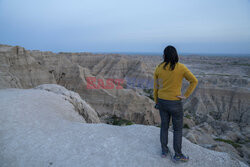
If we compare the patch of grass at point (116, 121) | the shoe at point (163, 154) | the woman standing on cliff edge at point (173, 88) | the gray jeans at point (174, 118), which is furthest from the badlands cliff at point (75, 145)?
the patch of grass at point (116, 121)

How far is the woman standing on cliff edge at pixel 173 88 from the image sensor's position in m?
2.91

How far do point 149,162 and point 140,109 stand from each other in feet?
48.8

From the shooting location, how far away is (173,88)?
2.97 metres

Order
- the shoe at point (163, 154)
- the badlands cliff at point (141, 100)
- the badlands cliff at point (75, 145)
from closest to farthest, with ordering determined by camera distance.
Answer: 1. the badlands cliff at point (75, 145)
2. the shoe at point (163, 154)
3. the badlands cliff at point (141, 100)

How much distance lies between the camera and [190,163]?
3121 mm

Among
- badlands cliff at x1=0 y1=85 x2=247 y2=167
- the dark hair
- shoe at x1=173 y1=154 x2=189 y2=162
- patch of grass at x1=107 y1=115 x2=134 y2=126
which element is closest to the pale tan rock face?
patch of grass at x1=107 y1=115 x2=134 y2=126

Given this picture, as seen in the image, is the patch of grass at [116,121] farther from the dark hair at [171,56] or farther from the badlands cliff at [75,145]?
the dark hair at [171,56]

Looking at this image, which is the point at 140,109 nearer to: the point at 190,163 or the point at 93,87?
the point at 93,87

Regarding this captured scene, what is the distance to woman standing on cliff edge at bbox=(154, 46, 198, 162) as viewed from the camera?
2910mm

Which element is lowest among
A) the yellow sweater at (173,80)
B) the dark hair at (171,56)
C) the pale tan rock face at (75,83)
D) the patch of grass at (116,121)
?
the patch of grass at (116,121)

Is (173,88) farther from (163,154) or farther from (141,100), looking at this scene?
(141,100)

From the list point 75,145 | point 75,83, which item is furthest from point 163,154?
point 75,83

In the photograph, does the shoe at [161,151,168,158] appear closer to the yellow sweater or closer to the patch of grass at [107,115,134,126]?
the yellow sweater

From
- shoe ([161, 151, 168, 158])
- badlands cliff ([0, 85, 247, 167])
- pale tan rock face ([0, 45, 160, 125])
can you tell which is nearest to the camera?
badlands cliff ([0, 85, 247, 167])
